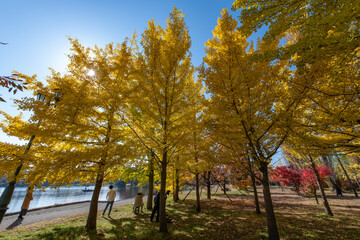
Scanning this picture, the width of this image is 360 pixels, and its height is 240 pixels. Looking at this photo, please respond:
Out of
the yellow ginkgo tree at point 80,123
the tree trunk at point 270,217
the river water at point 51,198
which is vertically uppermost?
the yellow ginkgo tree at point 80,123

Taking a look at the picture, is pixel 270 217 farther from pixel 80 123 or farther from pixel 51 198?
pixel 51 198

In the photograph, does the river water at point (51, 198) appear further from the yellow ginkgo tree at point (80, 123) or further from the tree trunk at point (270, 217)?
the tree trunk at point (270, 217)

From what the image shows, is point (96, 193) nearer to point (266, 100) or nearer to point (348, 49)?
point (266, 100)

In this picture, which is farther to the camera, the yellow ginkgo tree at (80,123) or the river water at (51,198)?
the river water at (51,198)

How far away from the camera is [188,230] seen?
5.56 m

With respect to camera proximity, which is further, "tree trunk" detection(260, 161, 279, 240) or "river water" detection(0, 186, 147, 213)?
"river water" detection(0, 186, 147, 213)

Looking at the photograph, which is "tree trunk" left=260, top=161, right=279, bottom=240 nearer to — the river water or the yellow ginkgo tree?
the yellow ginkgo tree

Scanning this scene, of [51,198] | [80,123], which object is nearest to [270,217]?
[80,123]

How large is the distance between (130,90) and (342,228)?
9688 millimetres

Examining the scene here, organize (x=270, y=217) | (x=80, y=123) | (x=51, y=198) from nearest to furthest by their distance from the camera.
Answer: (x=270, y=217), (x=80, y=123), (x=51, y=198)

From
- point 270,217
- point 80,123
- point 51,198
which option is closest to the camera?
point 270,217

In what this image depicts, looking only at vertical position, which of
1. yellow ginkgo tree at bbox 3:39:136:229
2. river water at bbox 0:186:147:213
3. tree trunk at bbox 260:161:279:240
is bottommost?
river water at bbox 0:186:147:213

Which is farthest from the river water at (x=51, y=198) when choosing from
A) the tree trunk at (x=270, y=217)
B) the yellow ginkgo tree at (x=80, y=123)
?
the tree trunk at (x=270, y=217)

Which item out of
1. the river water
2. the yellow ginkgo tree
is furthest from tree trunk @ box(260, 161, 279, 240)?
the river water
